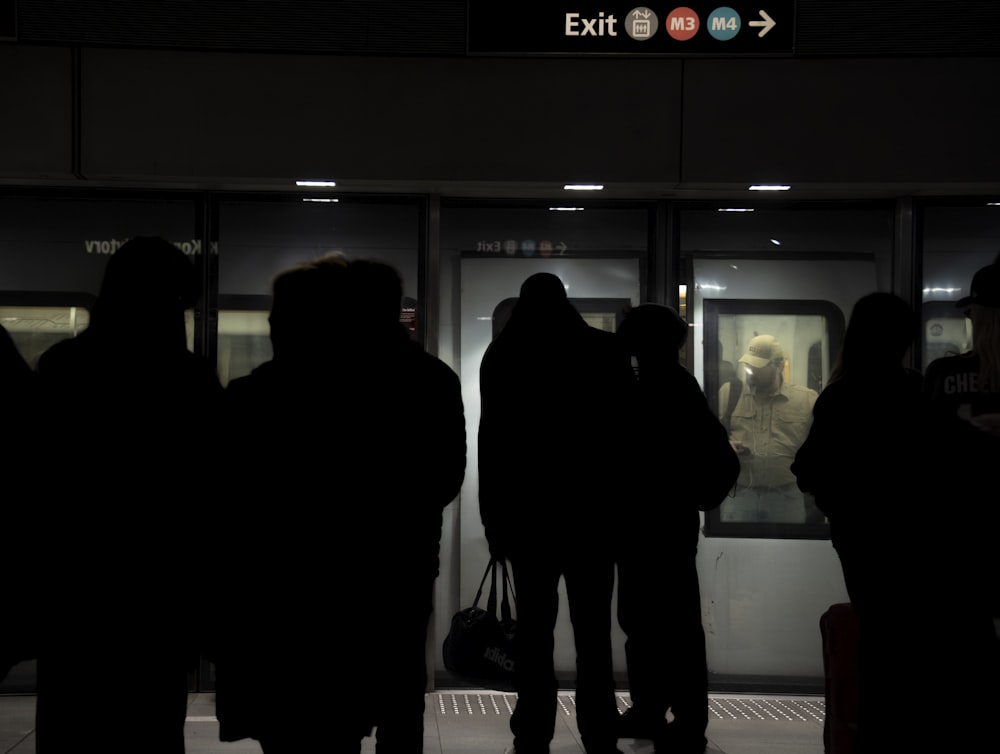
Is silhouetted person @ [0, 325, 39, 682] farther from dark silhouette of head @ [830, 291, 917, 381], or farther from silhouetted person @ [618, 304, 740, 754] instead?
silhouetted person @ [618, 304, 740, 754]

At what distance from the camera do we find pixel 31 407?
2.59 m

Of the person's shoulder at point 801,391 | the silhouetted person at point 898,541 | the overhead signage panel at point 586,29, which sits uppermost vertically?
the overhead signage panel at point 586,29

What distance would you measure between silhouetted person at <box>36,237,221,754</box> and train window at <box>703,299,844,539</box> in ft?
12.5

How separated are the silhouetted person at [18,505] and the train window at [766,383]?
4029mm

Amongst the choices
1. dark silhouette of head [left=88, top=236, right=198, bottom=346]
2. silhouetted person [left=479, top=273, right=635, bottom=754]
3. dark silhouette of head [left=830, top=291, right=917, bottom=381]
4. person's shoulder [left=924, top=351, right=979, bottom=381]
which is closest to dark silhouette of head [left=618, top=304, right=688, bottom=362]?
silhouetted person [left=479, top=273, right=635, bottom=754]

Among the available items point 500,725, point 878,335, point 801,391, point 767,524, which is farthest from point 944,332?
point 878,335

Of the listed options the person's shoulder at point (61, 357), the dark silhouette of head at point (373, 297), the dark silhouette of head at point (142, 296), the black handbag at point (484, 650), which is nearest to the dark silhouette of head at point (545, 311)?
the dark silhouette of head at point (373, 297)

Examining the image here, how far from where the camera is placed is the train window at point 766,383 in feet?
19.5

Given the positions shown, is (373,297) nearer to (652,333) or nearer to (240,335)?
(652,333)

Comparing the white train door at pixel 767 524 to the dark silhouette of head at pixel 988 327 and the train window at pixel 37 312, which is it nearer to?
the dark silhouette of head at pixel 988 327

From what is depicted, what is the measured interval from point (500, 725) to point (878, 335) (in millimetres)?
3029

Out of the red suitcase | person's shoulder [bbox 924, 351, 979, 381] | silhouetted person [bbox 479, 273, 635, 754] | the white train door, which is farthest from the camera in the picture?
the white train door

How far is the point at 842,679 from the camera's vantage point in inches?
149

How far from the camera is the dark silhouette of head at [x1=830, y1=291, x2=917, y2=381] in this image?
2879mm
